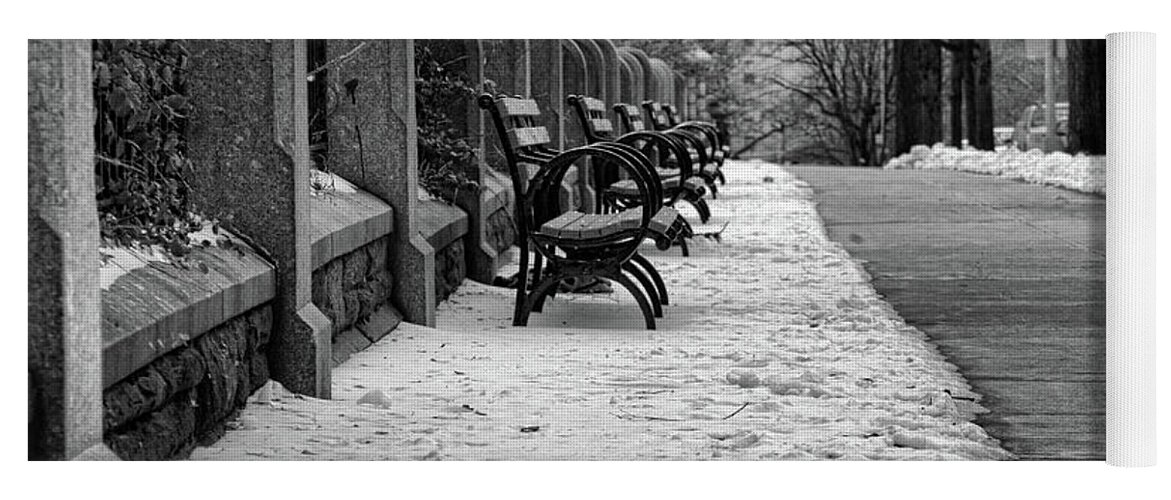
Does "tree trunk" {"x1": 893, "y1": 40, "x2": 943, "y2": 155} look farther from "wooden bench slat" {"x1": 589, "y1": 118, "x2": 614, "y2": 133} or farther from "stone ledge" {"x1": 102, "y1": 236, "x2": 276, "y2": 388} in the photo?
"stone ledge" {"x1": 102, "y1": 236, "x2": 276, "y2": 388}

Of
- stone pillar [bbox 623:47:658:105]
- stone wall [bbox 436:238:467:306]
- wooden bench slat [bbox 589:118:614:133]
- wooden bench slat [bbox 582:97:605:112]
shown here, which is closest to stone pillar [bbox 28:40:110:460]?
stone wall [bbox 436:238:467:306]

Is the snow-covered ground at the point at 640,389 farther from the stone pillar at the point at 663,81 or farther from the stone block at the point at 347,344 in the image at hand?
the stone pillar at the point at 663,81

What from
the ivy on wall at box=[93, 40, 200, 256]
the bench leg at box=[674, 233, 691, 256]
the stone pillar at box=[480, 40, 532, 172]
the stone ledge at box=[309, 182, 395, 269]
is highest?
the stone pillar at box=[480, 40, 532, 172]

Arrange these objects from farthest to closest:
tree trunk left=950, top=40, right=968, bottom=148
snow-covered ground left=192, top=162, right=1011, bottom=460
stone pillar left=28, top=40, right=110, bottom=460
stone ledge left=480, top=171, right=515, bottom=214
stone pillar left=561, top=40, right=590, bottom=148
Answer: tree trunk left=950, top=40, right=968, bottom=148, stone pillar left=561, top=40, right=590, bottom=148, stone ledge left=480, top=171, right=515, bottom=214, snow-covered ground left=192, top=162, right=1011, bottom=460, stone pillar left=28, top=40, right=110, bottom=460

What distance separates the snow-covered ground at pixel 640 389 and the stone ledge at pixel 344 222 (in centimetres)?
27

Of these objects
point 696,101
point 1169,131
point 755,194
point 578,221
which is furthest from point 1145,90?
point 696,101

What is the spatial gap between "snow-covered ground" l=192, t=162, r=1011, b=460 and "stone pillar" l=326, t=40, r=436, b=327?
Result: 6.9 inches

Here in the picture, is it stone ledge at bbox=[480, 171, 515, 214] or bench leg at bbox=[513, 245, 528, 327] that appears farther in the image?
stone ledge at bbox=[480, 171, 515, 214]

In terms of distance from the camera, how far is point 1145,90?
126 inches

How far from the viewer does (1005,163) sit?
12250 millimetres

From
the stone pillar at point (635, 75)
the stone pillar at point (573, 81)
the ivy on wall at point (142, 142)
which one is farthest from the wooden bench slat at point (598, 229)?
the stone pillar at point (635, 75)

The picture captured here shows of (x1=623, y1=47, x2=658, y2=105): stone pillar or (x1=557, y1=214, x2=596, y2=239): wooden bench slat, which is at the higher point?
(x1=623, y1=47, x2=658, y2=105): stone pillar

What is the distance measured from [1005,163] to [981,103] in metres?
2.79

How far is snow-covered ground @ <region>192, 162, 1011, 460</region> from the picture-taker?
3.27m
